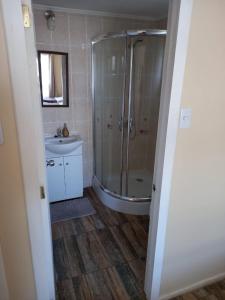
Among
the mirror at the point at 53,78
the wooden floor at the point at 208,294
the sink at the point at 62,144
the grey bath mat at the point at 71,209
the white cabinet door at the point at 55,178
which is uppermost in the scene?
the mirror at the point at 53,78

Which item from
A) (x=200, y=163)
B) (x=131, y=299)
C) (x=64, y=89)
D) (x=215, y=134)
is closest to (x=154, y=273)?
(x=131, y=299)

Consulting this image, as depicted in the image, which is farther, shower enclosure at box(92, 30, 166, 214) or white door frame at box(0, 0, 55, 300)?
shower enclosure at box(92, 30, 166, 214)

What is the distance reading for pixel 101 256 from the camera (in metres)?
1.99

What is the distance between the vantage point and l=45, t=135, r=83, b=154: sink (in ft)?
8.27

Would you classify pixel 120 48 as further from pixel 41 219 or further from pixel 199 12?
pixel 41 219

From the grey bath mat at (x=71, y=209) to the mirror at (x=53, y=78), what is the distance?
132cm

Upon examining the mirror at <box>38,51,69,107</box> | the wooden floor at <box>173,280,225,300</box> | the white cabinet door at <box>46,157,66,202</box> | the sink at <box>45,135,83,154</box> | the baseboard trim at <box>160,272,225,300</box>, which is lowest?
the wooden floor at <box>173,280,225,300</box>

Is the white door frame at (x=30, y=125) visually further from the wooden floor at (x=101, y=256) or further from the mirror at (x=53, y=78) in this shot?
the mirror at (x=53, y=78)

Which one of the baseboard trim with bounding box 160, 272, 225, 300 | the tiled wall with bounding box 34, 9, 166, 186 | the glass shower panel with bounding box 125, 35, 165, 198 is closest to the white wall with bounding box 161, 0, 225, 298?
the baseboard trim with bounding box 160, 272, 225, 300

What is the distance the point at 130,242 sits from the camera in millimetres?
2174

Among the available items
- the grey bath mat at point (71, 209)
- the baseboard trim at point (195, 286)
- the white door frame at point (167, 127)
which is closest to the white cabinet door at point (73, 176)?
the grey bath mat at point (71, 209)

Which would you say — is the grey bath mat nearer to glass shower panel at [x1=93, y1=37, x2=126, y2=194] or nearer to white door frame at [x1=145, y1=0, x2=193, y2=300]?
glass shower panel at [x1=93, y1=37, x2=126, y2=194]

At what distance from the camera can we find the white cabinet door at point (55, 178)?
261 cm

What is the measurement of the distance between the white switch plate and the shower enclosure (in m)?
1.55
